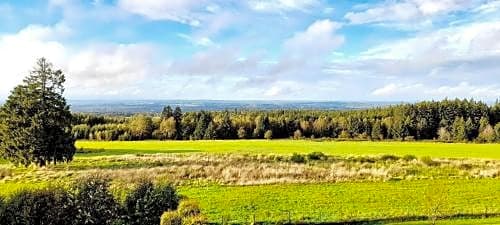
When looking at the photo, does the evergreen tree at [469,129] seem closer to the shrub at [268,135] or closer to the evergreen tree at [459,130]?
the evergreen tree at [459,130]

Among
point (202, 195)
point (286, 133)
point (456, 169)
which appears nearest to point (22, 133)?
point (202, 195)

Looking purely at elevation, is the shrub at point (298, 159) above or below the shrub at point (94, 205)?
below

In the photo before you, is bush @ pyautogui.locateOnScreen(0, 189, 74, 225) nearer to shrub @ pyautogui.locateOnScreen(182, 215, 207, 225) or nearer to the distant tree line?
shrub @ pyautogui.locateOnScreen(182, 215, 207, 225)

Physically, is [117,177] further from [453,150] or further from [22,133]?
[453,150]

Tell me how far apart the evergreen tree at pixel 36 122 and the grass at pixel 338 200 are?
630 inches

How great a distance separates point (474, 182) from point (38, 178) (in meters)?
32.4

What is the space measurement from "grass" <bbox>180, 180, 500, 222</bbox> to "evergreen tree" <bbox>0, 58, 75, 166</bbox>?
52.5 ft

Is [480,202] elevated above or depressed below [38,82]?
below

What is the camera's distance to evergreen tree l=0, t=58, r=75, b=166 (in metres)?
40.8

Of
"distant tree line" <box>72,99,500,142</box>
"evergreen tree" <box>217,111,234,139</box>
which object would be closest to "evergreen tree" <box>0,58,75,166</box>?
"distant tree line" <box>72,99,500,142</box>

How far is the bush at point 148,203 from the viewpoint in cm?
1895

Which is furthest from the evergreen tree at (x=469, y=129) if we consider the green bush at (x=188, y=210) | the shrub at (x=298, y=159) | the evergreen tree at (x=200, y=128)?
the green bush at (x=188, y=210)

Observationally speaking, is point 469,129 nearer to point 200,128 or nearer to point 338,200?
point 200,128

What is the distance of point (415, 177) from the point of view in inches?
1526
